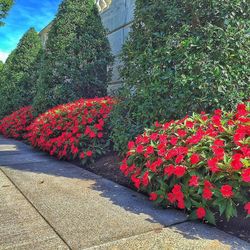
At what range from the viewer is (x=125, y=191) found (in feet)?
11.4

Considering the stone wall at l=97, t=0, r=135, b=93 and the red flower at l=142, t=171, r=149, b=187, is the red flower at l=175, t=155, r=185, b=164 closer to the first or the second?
the red flower at l=142, t=171, r=149, b=187

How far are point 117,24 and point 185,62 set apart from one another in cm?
478

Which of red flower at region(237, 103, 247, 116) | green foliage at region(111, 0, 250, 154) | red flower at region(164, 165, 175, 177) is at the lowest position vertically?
red flower at region(164, 165, 175, 177)

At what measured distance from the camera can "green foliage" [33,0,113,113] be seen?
7.50 meters

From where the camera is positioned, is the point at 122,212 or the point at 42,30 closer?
the point at 122,212

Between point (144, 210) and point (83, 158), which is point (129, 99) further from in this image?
point (144, 210)

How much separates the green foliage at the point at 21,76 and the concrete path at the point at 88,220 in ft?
24.7

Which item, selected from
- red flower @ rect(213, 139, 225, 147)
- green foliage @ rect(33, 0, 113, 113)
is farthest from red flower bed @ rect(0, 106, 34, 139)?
red flower @ rect(213, 139, 225, 147)

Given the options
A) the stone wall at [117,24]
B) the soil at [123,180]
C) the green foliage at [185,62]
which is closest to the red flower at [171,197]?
the soil at [123,180]

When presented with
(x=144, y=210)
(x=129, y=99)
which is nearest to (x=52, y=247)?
(x=144, y=210)

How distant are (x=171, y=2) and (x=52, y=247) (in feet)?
10.9

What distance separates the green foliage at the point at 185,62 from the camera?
12.2 ft

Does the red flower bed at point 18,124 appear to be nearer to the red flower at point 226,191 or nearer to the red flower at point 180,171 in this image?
the red flower at point 180,171

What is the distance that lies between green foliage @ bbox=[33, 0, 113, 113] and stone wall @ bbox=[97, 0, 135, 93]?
42 cm
